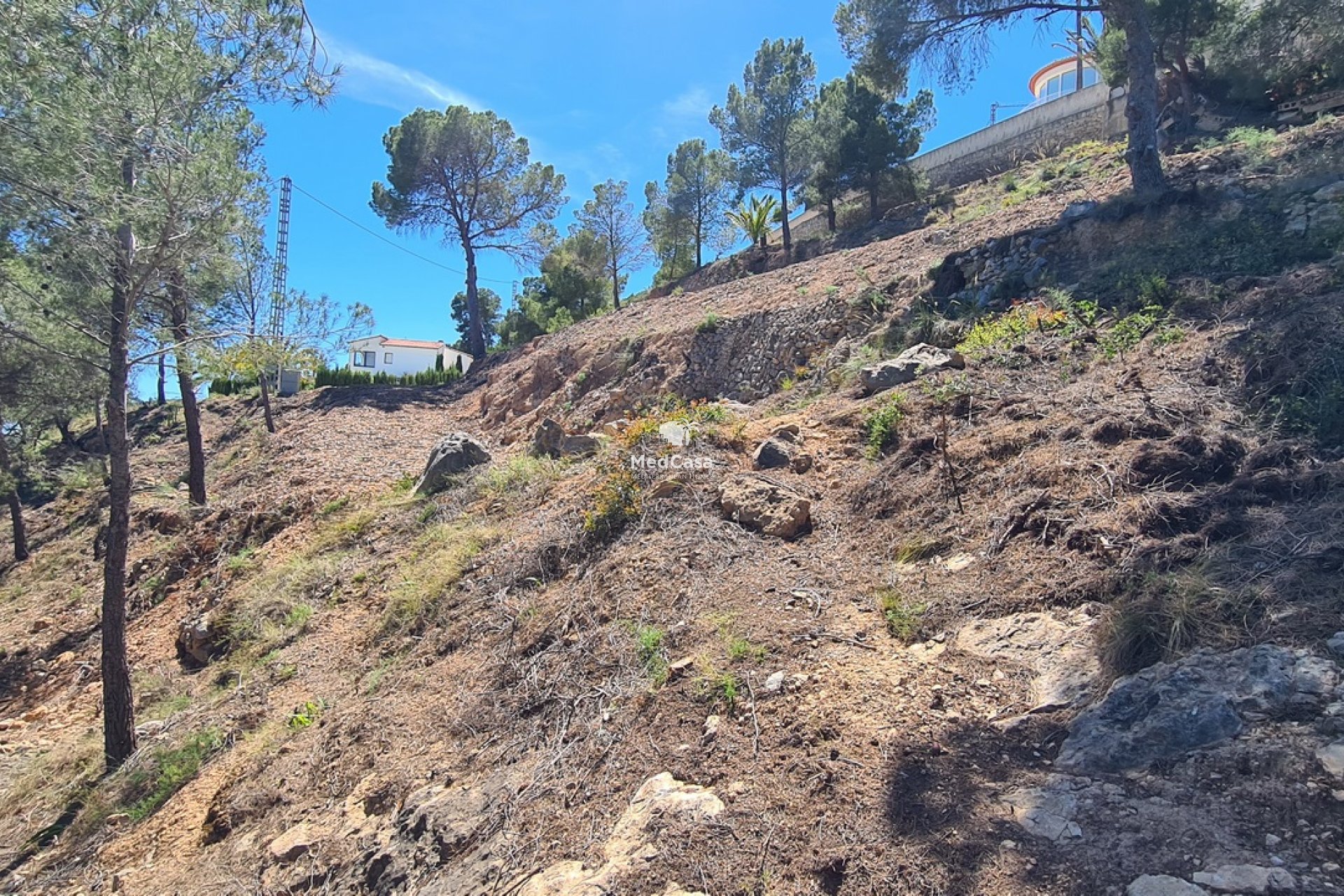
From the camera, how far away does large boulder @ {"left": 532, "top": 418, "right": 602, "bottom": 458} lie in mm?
8696

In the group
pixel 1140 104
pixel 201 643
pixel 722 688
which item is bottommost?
pixel 201 643

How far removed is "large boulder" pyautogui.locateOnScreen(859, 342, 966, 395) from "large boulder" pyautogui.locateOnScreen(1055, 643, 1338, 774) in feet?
13.8

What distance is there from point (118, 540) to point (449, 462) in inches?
154

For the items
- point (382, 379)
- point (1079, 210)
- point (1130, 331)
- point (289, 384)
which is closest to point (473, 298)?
point (382, 379)

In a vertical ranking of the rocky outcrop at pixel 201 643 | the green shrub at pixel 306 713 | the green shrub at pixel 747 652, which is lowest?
the green shrub at pixel 306 713

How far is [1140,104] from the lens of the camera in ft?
28.9

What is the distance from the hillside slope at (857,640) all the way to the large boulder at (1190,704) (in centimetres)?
1

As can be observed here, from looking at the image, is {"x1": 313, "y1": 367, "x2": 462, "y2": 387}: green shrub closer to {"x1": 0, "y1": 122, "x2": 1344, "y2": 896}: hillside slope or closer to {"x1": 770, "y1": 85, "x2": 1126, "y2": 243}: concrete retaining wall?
{"x1": 770, "y1": 85, "x2": 1126, "y2": 243}: concrete retaining wall

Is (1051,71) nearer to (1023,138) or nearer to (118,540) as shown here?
(1023,138)

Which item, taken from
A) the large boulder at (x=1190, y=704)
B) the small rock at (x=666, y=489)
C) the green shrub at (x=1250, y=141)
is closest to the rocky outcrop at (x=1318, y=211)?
the green shrub at (x=1250, y=141)

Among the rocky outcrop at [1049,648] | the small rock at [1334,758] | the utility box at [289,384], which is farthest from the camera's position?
the utility box at [289,384]

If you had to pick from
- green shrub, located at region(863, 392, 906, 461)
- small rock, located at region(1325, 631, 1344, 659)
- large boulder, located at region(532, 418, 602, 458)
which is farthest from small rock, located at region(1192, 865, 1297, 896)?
large boulder, located at region(532, 418, 602, 458)

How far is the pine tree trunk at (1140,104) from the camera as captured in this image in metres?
8.48

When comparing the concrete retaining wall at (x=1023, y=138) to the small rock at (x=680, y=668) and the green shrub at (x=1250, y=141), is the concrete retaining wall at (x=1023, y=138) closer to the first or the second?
the green shrub at (x=1250, y=141)
